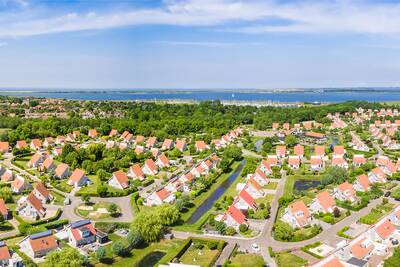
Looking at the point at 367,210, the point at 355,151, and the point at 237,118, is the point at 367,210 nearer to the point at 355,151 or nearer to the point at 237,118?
the point at 355,151

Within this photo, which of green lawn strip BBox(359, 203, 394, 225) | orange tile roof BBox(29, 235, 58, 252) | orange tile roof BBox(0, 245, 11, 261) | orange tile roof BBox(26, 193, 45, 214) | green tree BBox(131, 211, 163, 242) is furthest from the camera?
orange tile roof BBox(26, 193, 45, 214)

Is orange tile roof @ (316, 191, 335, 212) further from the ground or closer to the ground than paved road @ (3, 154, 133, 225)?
further from the ground

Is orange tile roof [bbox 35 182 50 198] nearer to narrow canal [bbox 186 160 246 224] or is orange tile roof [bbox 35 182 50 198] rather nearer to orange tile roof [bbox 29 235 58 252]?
orange tile roof [bbox 29 235 58 252]

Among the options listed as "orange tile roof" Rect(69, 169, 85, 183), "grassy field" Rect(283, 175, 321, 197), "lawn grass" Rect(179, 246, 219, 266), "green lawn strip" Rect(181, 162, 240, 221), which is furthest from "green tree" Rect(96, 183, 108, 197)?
"grassy field" Rect(283, 175, 321, 197)

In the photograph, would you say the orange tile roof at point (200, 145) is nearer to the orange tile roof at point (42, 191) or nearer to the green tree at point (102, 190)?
the green tree at point (102, 190)

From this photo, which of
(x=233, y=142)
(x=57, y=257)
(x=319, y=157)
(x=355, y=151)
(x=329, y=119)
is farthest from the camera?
(x=329, y=119)

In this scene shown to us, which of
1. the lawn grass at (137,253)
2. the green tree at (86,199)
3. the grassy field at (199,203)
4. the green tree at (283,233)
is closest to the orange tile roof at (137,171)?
the grassy field at (199,203)

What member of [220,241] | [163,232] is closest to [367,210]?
[220,241]
